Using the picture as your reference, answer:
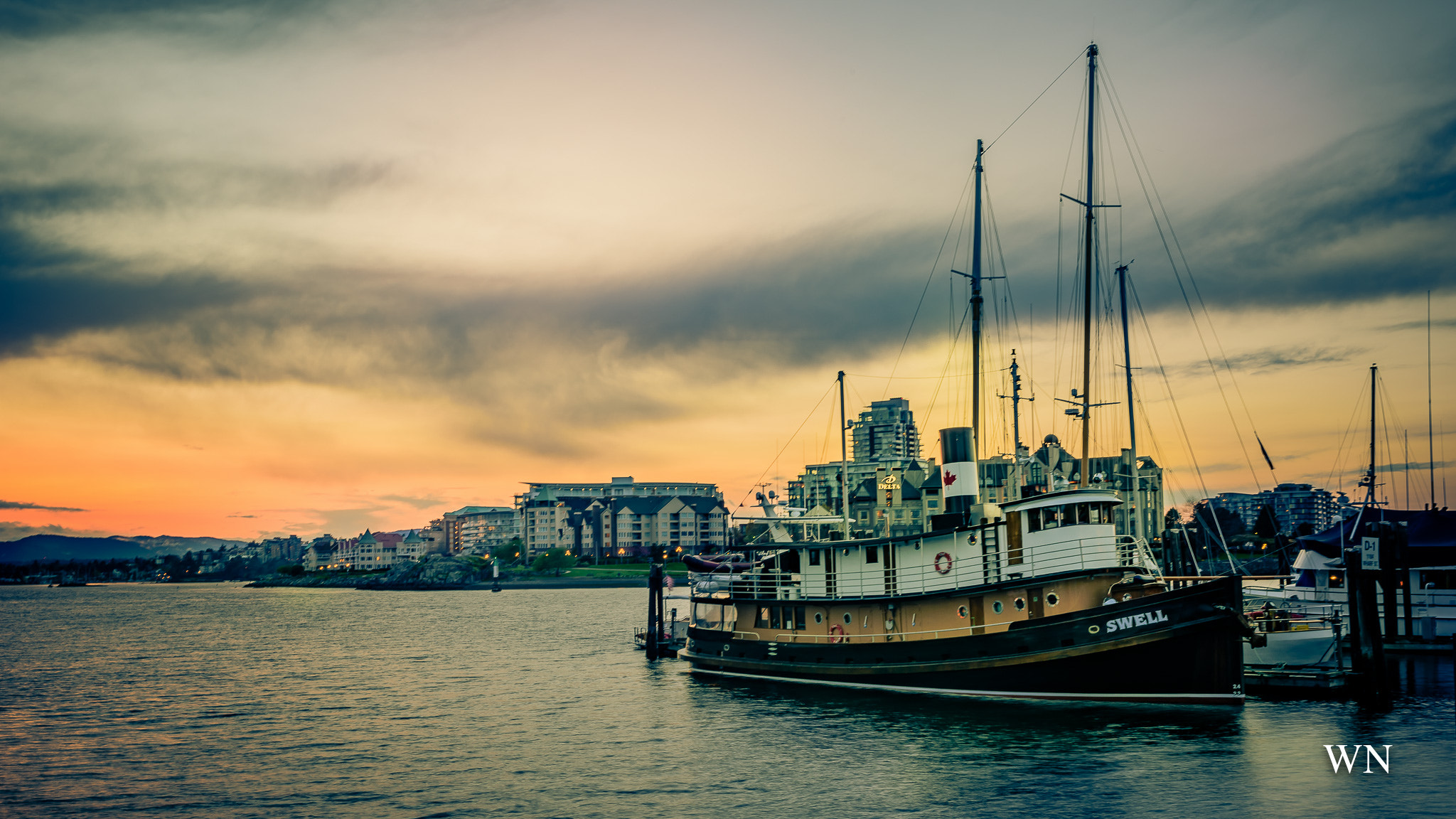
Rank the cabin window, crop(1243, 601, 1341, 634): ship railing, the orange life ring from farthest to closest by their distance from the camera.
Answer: the cabin window, crop(1243, 601, 1341, 634): ship railing, the orange life ring

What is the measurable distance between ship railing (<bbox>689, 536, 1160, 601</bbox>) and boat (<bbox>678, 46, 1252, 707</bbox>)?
0.17 ft

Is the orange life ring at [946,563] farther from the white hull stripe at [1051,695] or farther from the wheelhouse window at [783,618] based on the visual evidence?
the wheelhouse window at [783,618]

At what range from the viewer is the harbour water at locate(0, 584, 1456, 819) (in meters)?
22.5

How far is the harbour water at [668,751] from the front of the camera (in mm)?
22469

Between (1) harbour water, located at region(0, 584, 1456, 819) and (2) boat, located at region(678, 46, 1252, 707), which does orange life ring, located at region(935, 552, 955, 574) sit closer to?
(2) boat, located at region(678, 46, 1252, 707)

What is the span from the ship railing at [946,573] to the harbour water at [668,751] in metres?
3.95

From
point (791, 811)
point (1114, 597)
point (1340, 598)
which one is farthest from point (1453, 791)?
point (1340, 598)

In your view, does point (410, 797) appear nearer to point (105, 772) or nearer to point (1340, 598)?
point (105, 772)

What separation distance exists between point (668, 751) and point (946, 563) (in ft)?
39.4

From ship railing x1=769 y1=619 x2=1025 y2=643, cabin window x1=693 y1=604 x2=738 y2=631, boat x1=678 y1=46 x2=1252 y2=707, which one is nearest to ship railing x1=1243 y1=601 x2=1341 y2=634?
boat x1=678 y1=46 x2=1252 y2=707

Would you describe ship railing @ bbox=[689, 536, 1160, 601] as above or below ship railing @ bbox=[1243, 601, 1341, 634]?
above

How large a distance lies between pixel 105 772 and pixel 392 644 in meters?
46.4

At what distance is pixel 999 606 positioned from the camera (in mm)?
31906

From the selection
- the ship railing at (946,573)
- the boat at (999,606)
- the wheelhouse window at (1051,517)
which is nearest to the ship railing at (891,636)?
the boat at (999,606)
